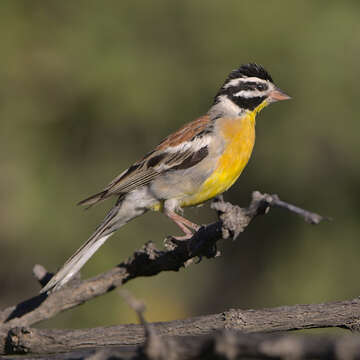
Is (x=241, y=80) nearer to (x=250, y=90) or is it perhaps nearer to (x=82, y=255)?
(x=250, y=90)

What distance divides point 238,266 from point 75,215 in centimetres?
316

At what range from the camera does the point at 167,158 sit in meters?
6.73

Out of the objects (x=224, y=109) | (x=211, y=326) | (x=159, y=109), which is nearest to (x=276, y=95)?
(x=224, y=109)

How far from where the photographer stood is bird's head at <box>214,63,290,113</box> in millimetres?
6984

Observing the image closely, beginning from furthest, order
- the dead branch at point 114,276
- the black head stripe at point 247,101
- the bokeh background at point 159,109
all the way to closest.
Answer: the bokeh background at point 159,109 < the black head stripe at point 247,101 < the dead branch at point 114,276

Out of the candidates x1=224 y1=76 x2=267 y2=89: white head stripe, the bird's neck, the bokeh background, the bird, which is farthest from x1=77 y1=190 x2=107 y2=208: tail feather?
the bokeh background

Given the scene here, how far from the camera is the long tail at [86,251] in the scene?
18.3ft

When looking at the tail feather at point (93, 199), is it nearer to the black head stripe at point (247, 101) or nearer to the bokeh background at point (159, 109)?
the black head stripe at point (247, 101)

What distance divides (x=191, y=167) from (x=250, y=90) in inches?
47.2

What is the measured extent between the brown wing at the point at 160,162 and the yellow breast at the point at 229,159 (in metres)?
0.24

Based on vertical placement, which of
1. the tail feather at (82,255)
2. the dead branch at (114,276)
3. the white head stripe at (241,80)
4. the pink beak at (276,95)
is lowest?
the dead branch at (114,276)

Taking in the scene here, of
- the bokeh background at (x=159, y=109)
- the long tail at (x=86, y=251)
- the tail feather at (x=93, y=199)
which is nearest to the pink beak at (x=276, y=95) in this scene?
the bokeh background at (x=159, y=109)

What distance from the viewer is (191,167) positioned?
6469 mm

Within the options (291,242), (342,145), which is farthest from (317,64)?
(291,242)
